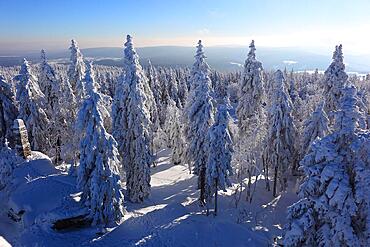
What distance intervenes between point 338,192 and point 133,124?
63.2 feet

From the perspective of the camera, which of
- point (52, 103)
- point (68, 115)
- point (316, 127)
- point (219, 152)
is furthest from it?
point (52, 103)

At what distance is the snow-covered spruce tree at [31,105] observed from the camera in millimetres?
35362

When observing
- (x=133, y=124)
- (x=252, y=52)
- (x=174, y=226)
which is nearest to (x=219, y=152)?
(x=174, y=226)

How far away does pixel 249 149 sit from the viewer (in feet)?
107

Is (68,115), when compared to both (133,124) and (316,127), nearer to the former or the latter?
(133,124)

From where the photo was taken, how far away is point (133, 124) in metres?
28.5

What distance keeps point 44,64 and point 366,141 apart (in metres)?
34.5

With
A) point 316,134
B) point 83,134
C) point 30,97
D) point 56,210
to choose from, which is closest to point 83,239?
point 56,210

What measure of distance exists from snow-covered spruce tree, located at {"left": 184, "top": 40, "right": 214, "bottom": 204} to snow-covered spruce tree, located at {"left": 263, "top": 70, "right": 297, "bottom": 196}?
7188mm

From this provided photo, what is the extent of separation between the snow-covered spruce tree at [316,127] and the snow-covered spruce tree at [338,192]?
16.7 metres

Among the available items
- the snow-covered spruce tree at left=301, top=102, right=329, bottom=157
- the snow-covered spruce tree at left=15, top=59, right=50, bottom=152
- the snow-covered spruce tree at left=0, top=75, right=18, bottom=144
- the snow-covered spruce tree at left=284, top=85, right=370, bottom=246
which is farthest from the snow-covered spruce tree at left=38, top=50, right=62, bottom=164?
the snow-covered spruce tree at left=284, top=85, right=370, bottom=246

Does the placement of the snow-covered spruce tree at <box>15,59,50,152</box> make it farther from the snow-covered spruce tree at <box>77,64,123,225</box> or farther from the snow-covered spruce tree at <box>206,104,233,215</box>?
the snow-covered spruce tree at <box>206,104,233,215</box>

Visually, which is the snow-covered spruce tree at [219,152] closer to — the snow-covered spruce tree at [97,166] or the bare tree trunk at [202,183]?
the bare tree trunk at [202,183]

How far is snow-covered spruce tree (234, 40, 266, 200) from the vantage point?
3253 centimetres
